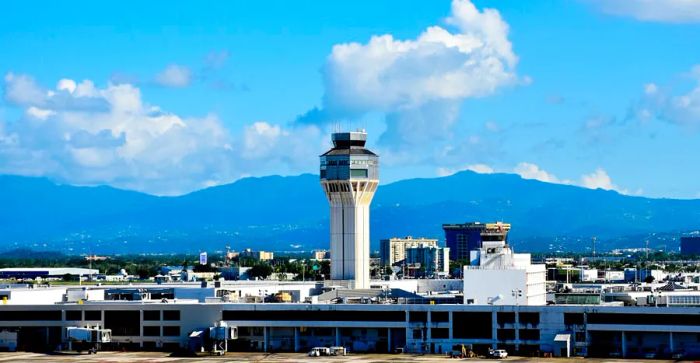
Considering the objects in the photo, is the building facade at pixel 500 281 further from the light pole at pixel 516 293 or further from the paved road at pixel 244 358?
the paved road at pixel 244 358

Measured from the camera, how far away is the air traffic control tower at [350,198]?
171875 mm

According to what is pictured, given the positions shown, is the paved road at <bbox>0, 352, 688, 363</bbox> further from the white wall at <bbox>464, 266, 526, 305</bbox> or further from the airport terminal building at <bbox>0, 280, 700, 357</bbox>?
the white wall at <bbox>464, 266, 526, 305</bbox>

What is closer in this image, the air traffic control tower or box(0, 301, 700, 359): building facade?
box(0, 301, 700, 359): building facade

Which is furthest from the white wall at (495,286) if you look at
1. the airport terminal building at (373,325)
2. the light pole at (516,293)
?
the airport terminal building at (373,325)

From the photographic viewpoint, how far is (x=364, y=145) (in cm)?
17650

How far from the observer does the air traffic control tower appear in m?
172

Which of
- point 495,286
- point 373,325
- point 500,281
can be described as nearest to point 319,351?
point 373,325

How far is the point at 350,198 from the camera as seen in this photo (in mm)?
172625

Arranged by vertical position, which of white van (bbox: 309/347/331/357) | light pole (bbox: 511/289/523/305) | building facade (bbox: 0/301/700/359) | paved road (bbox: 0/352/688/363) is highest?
light pole (bbox: 511/289/523/305)

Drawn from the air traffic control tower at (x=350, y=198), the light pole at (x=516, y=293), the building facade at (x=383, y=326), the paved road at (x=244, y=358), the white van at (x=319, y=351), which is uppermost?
the air traffic control tower at (x=350, y=198)

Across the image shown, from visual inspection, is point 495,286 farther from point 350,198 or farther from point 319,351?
point 350,198

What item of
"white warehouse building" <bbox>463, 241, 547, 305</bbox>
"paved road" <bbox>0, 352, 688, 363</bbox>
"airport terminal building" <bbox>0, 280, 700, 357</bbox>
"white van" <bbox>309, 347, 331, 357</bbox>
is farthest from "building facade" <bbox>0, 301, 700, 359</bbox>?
"white warehouse building" <bbox>463, 241, 547, 305</bbox>

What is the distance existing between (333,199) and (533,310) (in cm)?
4934

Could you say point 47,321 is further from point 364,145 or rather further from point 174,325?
point 364,145
